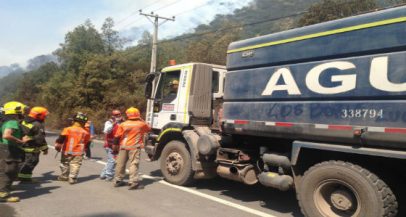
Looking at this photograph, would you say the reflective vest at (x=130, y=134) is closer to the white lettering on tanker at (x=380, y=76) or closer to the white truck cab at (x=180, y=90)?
the white truck cab at (x=180, y=90)

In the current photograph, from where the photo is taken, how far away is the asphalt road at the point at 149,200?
606 cm

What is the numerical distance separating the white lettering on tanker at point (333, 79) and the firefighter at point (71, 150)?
4.89 metres

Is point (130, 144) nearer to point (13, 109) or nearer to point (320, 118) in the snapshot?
point (13, 109)

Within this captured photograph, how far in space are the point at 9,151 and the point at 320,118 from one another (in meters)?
4.85

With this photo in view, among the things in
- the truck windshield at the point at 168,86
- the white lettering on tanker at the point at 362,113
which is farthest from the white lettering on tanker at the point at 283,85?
the truck windshield at the point at 168,86

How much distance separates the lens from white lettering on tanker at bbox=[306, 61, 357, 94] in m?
5.12

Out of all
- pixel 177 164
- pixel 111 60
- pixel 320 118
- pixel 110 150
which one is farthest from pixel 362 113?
pixel 111 60

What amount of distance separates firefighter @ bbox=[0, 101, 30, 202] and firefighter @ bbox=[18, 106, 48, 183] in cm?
97

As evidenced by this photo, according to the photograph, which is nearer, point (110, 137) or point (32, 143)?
point (32, 143)

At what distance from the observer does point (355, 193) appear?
4992 mm

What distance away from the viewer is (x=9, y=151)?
260 inches

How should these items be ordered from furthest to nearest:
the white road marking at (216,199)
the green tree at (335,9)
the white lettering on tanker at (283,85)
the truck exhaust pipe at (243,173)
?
the green tree at (335,9)
the truck exhaust pipe at (243,173)
the white road marking at (216,199)
the white lettering on tanker at (283,85)

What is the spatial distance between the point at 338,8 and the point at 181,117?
18.2m

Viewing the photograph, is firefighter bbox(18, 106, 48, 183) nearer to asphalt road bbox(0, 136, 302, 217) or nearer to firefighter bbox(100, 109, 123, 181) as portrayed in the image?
asphalt road bbox(0, 136, 302, 217)
